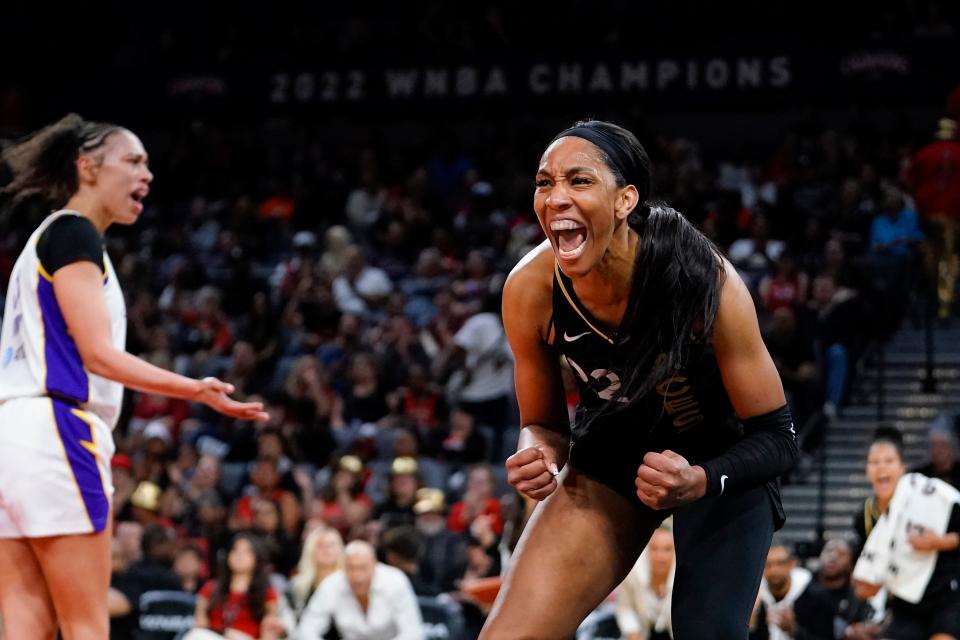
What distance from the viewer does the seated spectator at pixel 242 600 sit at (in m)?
8.58

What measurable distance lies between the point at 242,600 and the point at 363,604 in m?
→ 0.73

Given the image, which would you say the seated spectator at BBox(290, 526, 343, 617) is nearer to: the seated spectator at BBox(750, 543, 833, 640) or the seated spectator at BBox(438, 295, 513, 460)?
the seated spectator at BBox(750, 543, 833, 640)

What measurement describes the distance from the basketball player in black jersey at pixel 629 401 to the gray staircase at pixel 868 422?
6792 millimetres

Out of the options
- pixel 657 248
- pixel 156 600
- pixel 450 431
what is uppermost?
pixel 657 248

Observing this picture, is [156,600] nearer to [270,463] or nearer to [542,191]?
[270,463]

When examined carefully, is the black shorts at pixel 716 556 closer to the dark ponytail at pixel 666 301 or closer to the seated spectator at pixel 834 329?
the dark ponytail at pixel 666 301

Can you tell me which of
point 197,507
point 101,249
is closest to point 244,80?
point 197,507

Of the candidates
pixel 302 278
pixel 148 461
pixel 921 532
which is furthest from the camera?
pixel 302 278

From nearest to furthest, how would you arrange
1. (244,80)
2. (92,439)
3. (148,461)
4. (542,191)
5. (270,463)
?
1. (542,191)
2. (92,439)
3. (270,463)
4. (148,461)
5. (244,80)

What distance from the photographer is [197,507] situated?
11.1 m

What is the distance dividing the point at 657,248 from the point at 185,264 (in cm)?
1160

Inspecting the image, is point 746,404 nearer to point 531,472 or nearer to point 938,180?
point 531,472

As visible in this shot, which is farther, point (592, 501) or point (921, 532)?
→ point (921, 532)

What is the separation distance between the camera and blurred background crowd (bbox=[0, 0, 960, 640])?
911cm
